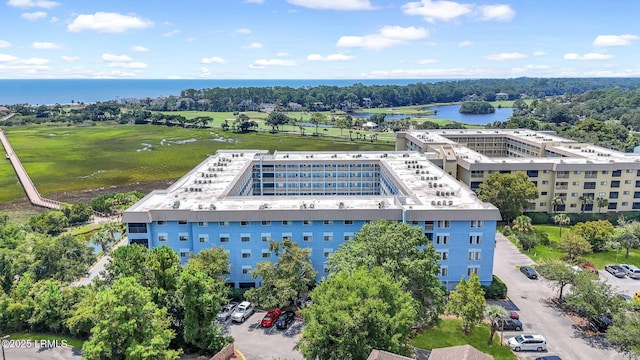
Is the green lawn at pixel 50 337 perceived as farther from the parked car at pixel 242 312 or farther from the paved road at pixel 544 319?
the paved road at pixel 544 319

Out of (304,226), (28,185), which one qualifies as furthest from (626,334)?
(28,185)

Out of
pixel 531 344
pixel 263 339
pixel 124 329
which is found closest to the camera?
pixel 124 329

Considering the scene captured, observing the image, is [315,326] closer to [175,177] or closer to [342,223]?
[342,223]

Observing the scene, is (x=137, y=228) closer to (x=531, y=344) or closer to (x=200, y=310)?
(x=200, y=310)

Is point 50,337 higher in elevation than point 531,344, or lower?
lower

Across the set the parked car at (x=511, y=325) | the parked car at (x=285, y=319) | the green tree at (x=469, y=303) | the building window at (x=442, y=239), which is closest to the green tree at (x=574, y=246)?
the building window at (x=442, y=239)

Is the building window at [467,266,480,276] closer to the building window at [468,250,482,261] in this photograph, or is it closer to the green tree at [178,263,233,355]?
the building window at [468,250,482,261]

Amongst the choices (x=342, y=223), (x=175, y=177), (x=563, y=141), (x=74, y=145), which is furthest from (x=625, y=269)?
(x=74, y=145)

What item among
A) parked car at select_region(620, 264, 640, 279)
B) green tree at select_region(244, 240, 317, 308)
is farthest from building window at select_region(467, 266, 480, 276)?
parked car at select_region(620, 264, 640, 279)
